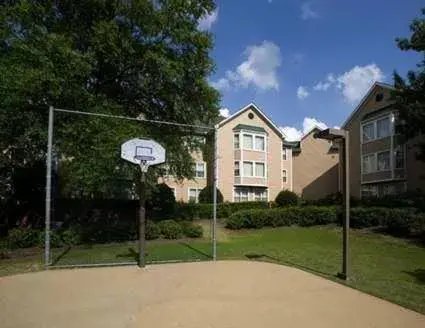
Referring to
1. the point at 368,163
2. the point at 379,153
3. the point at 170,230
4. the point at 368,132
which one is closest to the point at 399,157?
the point at 379,153

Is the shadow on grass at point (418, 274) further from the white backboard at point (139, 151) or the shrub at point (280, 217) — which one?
the shrub at point (280, 217)

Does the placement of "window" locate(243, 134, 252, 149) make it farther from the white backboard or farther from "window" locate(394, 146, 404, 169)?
the white backboard

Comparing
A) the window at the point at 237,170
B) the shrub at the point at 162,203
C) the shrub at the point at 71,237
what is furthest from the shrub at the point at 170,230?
the window at the point at 237,170

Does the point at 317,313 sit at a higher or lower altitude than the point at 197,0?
lower

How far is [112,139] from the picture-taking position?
1541cm

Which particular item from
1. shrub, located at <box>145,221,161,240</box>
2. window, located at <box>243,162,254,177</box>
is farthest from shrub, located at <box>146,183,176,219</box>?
window, located at <box>243,162,254,177</box>

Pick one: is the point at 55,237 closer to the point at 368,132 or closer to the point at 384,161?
the point at 384,161

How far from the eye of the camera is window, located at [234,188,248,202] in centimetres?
4266

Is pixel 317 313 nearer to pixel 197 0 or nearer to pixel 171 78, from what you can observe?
pixel 171 78

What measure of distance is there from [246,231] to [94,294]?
15598mm

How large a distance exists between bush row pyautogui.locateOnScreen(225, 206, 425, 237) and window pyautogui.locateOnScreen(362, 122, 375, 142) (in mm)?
16777

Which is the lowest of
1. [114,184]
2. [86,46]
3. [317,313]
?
[317,313]

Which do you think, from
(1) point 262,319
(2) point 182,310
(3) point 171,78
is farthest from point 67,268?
(3) point 171,78

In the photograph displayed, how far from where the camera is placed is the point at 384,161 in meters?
38.8
